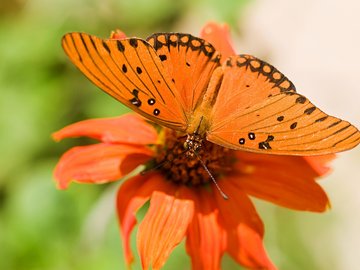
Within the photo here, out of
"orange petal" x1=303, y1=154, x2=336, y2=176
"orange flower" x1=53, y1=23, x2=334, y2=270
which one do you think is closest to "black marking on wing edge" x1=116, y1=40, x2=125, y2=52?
"orange flower" x1=53, y1=23, x2=334, y2=270

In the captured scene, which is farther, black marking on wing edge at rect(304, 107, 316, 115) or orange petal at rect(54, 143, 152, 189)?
orange petal at rect(54, 143, 152, 189)

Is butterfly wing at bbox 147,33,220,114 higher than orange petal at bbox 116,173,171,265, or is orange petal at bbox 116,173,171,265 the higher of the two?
butterfly wing at bbox 147,33,220,114

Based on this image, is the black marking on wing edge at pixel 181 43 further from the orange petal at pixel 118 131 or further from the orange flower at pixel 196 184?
the orange petal at pixel 118 131

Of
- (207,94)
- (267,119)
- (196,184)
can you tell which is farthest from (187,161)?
(267,119)

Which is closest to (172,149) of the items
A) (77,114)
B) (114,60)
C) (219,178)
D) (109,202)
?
(219,178)

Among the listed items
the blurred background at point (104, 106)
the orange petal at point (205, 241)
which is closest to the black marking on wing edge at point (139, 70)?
the orange petal at point (205, 241)

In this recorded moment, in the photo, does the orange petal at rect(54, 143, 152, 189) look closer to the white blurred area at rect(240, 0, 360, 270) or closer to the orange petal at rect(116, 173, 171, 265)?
the orange petal at rect(116, 173, 171, 265)
